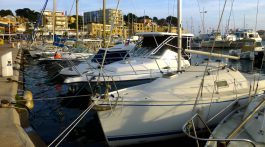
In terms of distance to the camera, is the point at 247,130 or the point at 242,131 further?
the point at 242,131

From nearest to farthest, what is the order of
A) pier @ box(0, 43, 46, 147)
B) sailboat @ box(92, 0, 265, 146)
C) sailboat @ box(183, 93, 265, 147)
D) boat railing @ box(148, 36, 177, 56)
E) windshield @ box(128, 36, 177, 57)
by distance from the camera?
sailboat @ box(183, 93, 265, 147), pier @ box(0, 43, 46, 147), sailboat @ box(92, 0, 265, 146), boat railing @ box(148, 36, 177, 56), windshield @ box(128, 36, 177, 57)

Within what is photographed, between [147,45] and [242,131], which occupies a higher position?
[147,45]

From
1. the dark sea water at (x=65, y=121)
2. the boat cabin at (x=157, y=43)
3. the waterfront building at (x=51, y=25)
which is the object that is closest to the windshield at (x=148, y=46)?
the boat cabin at (x=157, y=43)

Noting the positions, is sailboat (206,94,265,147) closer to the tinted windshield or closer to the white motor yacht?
the white motor yacht

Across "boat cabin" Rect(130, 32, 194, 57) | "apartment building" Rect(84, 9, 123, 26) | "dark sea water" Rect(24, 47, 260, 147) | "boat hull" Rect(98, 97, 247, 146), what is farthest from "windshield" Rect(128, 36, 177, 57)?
"boat hull" Rect(98, 97, 247, 146)

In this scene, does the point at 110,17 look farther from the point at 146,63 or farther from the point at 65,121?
the point at 65,121

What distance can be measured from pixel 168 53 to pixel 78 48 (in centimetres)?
1527

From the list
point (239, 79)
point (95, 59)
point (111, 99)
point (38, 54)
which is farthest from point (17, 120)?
point (38, 54)

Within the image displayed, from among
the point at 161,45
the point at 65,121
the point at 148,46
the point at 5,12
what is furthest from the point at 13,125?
the point at 5,12

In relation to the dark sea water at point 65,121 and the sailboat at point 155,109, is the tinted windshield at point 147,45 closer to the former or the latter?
the dark sea water at point 65,121

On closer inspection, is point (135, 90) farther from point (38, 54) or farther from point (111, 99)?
point (38, 54)

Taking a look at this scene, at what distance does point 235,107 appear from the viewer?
8148 millimetres

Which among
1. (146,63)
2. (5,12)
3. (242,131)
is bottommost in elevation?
(242,131)

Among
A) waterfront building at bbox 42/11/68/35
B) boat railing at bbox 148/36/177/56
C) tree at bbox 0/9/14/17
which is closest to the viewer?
boat railing at bbox 148/36/177/56
